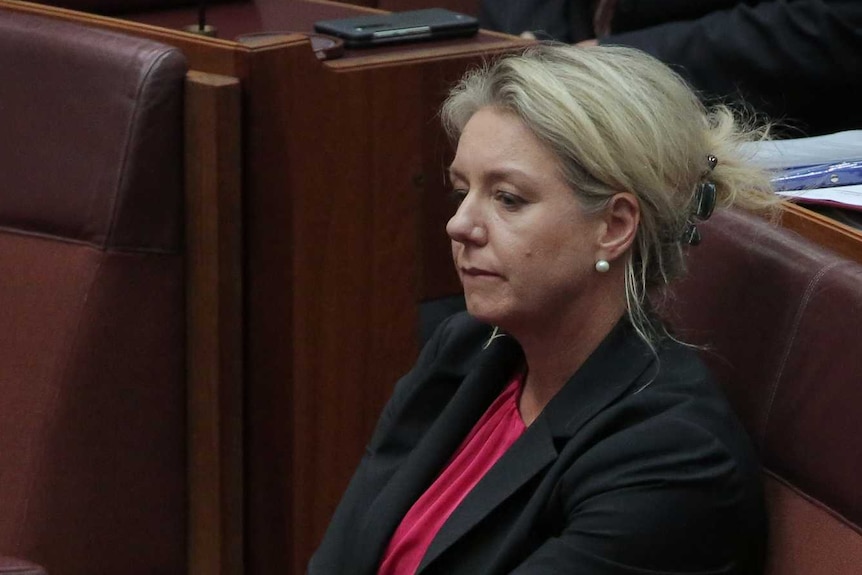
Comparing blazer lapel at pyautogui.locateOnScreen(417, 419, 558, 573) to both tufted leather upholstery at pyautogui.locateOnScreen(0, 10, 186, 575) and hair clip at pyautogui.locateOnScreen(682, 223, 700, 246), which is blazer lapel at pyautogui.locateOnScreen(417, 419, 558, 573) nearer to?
hair clip at pyautogui.locateOnScreen(682, 223, 700, 246)

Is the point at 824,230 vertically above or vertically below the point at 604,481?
above

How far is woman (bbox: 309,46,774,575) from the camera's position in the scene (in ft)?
3.84

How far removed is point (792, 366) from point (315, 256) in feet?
2.37

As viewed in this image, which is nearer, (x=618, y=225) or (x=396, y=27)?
(x=618, y=225)

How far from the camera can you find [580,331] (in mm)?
1313

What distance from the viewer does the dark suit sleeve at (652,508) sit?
1.15 metres

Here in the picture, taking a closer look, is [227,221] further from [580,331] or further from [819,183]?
[819,183]

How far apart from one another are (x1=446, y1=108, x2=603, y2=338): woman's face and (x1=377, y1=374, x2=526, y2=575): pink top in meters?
→ 0.11

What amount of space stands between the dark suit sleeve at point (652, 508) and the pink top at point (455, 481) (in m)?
0.16

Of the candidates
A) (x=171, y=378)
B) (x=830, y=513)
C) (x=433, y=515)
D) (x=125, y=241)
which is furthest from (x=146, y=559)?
(x=830, y=513)

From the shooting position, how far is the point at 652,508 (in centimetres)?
115

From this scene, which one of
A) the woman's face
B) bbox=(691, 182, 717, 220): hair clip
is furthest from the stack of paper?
the woman's face

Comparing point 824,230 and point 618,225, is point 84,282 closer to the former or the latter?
point 618,225

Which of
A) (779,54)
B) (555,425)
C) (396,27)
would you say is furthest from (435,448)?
(779,54)
